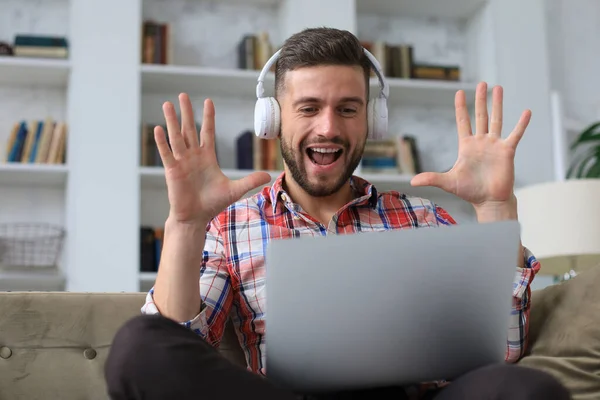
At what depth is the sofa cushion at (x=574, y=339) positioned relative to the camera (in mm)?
1391

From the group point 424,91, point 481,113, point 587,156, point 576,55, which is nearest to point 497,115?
point 481,113

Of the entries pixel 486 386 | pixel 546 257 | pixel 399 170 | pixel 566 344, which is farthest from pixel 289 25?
pixel 486 386

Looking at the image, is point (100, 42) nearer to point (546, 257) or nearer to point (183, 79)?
point (183, 79)

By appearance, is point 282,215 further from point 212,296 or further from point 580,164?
point 580,164

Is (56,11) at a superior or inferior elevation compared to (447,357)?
superior

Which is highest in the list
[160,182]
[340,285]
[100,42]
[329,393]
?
[100,42]

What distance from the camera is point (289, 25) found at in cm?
386

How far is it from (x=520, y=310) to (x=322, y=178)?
49 centimetres

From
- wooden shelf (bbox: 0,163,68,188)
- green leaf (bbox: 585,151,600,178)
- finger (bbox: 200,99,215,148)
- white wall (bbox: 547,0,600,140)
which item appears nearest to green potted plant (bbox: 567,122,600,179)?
green leaf (bbox: 585,151,600,178)

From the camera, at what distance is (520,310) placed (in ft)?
4.83

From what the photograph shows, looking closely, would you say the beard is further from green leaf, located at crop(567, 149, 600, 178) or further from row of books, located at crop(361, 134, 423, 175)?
green leaf, located at crop(567, 149, 600, 178)

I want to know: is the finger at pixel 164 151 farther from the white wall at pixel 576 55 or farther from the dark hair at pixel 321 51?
the white wall at pixel 576 55

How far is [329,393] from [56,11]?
302 cm

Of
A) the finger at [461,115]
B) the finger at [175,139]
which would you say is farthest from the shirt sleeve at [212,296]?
the finger at [461,115]
